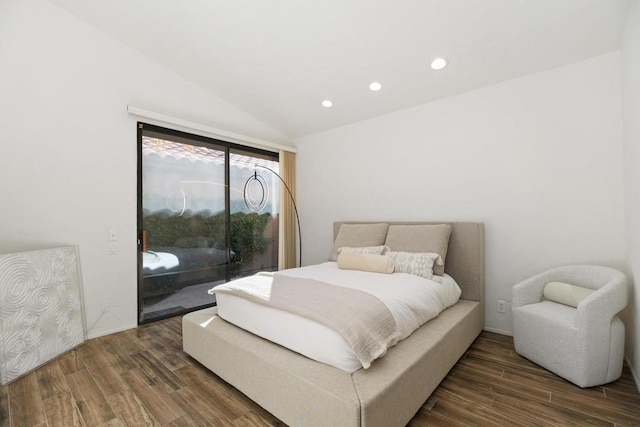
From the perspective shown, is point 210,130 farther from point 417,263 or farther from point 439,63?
point 417,263

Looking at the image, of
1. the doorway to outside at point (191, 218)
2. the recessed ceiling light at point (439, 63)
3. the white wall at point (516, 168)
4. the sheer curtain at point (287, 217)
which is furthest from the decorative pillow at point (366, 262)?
the recessed ceiling light at point (439, 63)

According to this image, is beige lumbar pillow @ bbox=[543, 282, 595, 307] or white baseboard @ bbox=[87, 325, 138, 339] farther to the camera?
white baseboard @ bbox=[87, 325, 138, 339]

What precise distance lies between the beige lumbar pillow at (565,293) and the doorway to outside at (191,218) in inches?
132

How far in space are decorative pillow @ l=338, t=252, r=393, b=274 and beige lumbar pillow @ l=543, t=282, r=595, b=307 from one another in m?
1.22

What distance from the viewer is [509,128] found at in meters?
2.67

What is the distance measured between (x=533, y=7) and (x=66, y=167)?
3.96 m

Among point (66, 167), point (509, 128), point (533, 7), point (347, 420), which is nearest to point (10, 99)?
point (66, 167)

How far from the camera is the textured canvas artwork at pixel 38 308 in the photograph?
202 cm

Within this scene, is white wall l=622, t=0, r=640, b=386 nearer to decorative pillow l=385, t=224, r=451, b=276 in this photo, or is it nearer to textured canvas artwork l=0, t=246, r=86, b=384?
decorative pillow l=385, t=224, r=451, b=276

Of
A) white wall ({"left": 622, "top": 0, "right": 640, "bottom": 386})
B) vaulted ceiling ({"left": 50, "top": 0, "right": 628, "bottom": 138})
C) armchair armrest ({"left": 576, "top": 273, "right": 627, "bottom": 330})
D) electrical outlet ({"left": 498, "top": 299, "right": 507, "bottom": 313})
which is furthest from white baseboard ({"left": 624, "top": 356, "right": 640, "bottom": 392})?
vaulted ceiling ({"left": 50, "top": 0, "right": 628, "bottom": 138})

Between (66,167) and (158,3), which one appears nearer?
(158,3)

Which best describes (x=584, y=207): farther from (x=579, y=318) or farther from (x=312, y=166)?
(x=312, y=166)

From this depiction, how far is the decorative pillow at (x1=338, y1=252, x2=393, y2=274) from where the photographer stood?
8.58 feet

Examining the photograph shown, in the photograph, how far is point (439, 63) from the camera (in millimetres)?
2578
